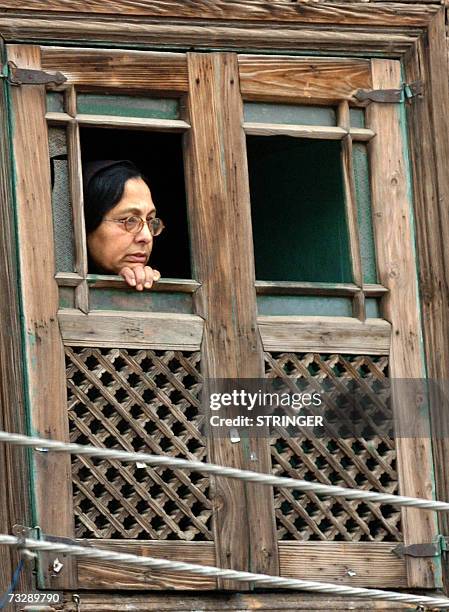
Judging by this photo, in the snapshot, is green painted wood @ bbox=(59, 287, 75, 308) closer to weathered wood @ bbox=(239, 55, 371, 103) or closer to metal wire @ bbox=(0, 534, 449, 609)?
weathered wood @ bbox=(239, 55, 371, 103)

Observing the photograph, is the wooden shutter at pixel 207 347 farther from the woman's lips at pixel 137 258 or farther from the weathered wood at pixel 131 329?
the woman's lips at pixel 137 258

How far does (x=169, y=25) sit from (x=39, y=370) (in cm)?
177

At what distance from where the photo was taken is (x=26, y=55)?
10422mm

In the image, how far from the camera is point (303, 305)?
10633mm

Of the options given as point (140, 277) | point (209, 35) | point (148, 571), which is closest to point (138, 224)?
point (140, 277)

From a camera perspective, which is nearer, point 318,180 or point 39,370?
point 39,370

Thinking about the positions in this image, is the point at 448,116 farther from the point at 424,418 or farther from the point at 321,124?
the point at 424,418

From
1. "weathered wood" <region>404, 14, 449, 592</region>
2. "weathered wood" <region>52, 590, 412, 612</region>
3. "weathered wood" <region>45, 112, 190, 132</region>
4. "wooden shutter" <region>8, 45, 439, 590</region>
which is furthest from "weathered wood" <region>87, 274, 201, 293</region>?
"weathered wood" <region>52, 590, 412, 612</region>

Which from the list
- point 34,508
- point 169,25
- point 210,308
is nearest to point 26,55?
point 169,25

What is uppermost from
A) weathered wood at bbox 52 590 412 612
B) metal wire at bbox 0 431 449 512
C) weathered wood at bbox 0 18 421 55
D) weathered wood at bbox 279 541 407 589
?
weathered wood at bbox 0 18 421 55

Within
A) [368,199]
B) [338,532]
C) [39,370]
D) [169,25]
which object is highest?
[169,25]

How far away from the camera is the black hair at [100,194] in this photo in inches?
421

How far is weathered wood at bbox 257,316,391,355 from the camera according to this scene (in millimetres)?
10469

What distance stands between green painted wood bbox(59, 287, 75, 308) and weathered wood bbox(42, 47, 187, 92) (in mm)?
→ 947
